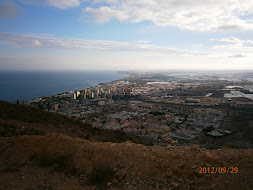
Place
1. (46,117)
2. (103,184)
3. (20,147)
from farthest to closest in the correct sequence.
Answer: (46,117)
(20,147)
(103,184)

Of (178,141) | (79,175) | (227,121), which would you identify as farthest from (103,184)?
(227,121)

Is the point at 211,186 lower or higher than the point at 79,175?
higher

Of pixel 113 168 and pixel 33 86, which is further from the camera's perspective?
pixel 33 86

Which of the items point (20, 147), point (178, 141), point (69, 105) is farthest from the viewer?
point (69, 105)

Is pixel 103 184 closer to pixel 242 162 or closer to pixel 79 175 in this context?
pixel 79 175
